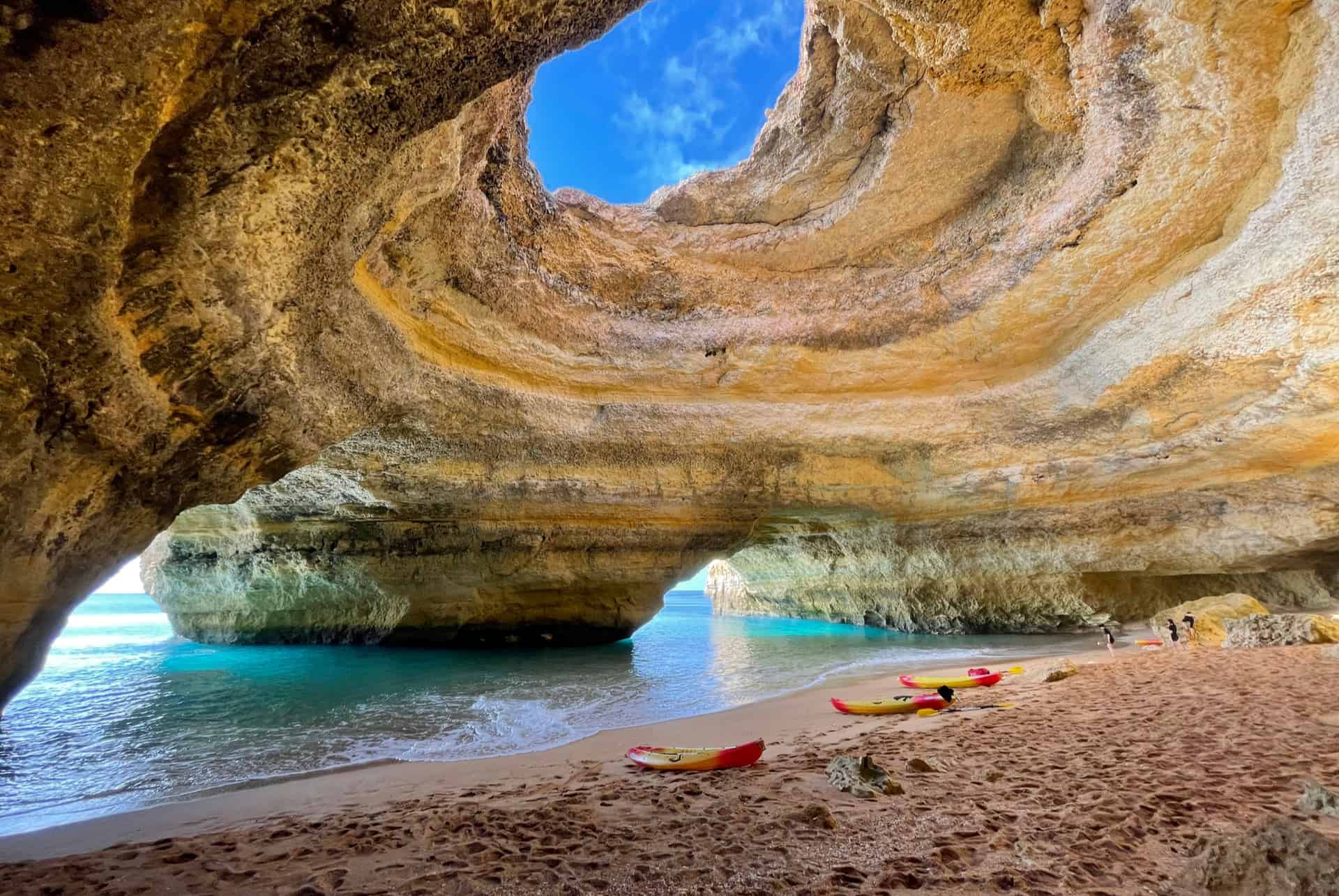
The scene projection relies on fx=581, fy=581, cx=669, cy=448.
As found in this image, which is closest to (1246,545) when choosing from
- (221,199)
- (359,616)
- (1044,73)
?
(1044,73)

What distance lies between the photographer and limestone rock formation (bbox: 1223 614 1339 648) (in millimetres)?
7406

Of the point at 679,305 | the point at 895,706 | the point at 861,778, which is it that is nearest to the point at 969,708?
the point at 895,706

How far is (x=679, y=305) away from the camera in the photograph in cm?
937

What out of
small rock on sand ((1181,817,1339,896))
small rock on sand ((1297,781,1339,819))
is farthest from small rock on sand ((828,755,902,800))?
small rock on sand ((1297,781,1339,819))

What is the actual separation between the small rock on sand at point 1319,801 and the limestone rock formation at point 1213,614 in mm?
7907

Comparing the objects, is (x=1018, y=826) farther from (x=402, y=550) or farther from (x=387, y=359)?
(x=402, y=550)

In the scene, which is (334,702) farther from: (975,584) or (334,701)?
(975,584)

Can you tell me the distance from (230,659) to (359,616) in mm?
2457

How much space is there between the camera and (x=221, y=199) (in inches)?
136

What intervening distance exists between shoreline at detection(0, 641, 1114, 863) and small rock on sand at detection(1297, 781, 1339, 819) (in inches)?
105

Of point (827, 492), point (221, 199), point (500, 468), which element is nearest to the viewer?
point (221, 199)

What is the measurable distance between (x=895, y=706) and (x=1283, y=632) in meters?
6.20

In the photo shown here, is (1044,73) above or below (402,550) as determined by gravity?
above

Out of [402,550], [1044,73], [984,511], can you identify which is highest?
[1044,73]
